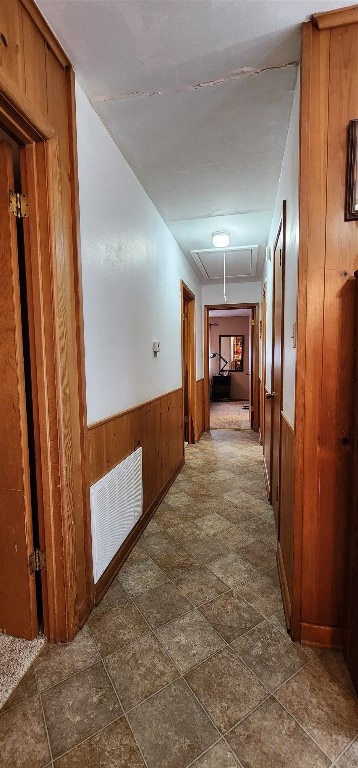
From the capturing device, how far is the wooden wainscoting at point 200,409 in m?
4.97

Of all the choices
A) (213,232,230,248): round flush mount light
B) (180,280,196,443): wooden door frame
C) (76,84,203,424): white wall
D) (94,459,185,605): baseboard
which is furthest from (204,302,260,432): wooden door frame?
(94,459,185,605): baseboard

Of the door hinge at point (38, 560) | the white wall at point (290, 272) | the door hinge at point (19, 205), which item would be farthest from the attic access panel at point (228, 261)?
the door hinge at point (38, 560)

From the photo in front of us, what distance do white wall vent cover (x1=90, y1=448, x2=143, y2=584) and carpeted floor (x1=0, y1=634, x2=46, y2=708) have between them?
0.35 meters

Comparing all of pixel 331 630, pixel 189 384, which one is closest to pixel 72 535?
pixel 331 630

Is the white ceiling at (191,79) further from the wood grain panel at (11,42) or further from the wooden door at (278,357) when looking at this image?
the wooden door at (278,357)

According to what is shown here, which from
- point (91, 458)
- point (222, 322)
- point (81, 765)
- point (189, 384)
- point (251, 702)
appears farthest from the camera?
point (222, 322)

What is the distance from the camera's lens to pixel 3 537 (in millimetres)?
1375

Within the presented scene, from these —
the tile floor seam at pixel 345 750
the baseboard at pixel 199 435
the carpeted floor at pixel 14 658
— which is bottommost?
the tile floor seam at pixel 345 750

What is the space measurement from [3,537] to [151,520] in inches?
50.9

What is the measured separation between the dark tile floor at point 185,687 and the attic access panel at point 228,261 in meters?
3.13

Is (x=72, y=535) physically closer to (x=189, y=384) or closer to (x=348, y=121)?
(x=348, y=121)

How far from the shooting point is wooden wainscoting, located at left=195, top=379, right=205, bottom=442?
16.3ft

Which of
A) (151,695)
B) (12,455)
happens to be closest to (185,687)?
(151,695)

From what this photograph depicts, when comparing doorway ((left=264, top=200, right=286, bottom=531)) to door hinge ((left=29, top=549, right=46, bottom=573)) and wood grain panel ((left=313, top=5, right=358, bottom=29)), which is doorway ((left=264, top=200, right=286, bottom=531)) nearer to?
wood grain panel ((left=313, top=5, right=358, bottom=29))
